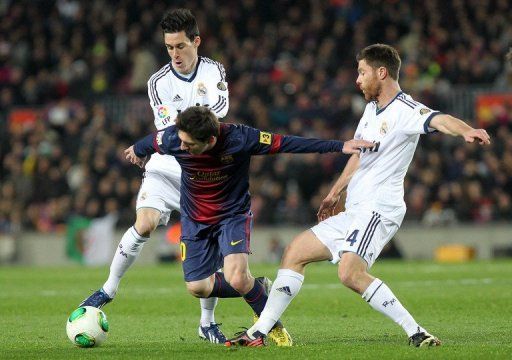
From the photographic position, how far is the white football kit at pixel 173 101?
9.44 metres

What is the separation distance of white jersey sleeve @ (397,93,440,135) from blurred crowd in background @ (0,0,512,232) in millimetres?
12748

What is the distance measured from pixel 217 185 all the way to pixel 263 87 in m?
15.7

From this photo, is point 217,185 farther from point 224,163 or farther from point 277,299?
point 277,299

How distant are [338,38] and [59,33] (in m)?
7.13

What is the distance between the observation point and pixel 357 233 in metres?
7.88

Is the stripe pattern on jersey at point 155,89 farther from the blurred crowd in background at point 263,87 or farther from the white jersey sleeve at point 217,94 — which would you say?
the blurred crowd in background at point 263,87

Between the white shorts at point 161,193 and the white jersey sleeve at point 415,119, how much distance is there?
8.18 ft

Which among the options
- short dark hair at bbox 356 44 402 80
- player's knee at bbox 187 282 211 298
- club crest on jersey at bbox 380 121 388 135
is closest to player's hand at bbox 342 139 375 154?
club crest on jersey at bbox 380 121 388 135

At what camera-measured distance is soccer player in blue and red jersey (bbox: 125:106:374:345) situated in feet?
25.7

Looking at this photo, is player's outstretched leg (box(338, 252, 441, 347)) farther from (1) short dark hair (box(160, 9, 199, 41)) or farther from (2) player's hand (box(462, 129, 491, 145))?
(1) short dark hair (box(160, 9, 199, 41))

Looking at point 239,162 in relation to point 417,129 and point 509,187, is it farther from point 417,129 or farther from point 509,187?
point 509,187

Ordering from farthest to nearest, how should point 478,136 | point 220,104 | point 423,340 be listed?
1. point 220,104
2. point 423,340
3. point 478,136

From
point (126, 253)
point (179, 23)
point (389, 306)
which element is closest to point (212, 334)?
point (126, 253)

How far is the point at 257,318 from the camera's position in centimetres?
859
